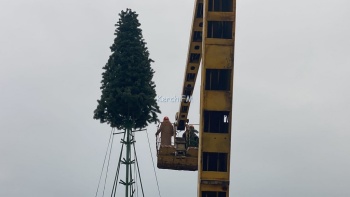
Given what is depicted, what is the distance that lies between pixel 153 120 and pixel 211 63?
1370 cm

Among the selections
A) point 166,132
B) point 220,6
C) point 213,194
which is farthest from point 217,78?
point 166,132

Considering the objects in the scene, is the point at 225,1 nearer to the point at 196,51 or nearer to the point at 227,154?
the point at 227,154

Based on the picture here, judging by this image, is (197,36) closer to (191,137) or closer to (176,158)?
(191,137)

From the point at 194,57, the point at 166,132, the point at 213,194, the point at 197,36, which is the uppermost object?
the point at 197,36

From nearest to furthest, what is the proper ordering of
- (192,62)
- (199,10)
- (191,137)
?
1. (199,10)
2. (191,137)
3. (192,62)

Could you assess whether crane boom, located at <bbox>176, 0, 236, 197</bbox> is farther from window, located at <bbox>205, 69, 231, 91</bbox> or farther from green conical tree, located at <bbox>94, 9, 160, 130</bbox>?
green conical tree, located at <bbox>94, 9, 160, 130</bbox>

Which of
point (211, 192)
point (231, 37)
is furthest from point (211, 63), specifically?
point (211, 192)

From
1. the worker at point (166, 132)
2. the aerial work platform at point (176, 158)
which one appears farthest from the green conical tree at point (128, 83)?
the aerial work platform at point (176, 158)

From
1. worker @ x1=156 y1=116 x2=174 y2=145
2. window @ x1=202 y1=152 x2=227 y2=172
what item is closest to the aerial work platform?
worker @ x1=156 y1=116 x2=174 y2=145

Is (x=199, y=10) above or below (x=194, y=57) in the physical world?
above

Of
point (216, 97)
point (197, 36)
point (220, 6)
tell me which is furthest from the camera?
point (197, 36)

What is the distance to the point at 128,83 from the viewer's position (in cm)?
Answer: 3094

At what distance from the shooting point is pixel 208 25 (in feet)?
62.6

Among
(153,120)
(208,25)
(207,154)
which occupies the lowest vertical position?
(207,154)
